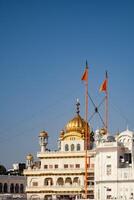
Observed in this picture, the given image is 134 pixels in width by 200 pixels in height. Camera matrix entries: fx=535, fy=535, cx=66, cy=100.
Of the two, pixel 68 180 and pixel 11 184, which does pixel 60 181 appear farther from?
pixel 11 184

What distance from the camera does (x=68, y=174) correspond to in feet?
220

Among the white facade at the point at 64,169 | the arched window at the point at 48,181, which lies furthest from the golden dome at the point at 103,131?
the arched window at the point at 48,181

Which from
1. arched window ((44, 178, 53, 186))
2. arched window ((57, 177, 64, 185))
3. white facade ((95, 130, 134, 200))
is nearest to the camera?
white facade ((95, 130, 134, 200))

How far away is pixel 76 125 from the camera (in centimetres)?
6969

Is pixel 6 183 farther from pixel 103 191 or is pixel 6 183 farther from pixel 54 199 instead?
pixel 103 191

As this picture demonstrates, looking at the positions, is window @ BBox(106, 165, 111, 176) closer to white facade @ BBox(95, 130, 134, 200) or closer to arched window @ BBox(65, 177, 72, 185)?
white facade @ BBox(95, 130, 134, 200)

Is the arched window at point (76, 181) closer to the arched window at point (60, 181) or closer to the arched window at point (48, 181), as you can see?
the arched window at point (60, 181)

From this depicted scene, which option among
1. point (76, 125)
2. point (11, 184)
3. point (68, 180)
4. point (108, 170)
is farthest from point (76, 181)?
point (11, 184)

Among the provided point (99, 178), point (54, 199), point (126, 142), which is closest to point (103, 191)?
point (99, 178)

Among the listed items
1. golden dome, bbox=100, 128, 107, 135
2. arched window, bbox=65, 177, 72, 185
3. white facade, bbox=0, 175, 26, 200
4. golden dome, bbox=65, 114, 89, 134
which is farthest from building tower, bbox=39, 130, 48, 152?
white facade, bbox=0, 175, 26, 200

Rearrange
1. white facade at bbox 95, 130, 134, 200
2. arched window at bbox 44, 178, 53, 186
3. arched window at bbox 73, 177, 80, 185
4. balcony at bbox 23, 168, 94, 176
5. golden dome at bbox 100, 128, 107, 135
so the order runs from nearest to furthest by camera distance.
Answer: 1. white facade at bbox 95, 130, 134, 200
2. golden dome at bbox 100, 128, 107, 135
3. balcony at bbox 23, 168, 94, 176
4. arched window at bbox 73, 177, 80, 185
5. arched window at bbox 44, 178, 53, 186

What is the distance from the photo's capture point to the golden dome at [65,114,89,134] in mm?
69412

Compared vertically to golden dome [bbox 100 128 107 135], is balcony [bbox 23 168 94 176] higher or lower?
lower

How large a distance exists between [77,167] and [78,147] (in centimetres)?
291
